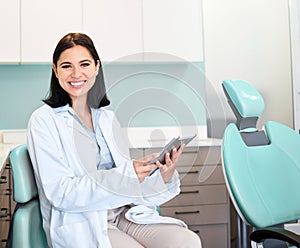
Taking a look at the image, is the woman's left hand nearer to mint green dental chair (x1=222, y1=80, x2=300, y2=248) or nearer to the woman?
the woman

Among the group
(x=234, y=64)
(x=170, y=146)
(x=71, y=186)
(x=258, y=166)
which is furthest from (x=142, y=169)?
(x=234, y=64)

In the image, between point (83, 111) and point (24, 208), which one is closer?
point (24, 208)

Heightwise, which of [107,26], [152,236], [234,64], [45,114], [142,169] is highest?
[107,26]

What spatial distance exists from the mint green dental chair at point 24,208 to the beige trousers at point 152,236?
236 mm

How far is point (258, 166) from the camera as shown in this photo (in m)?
1.73

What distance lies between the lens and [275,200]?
1656 mm

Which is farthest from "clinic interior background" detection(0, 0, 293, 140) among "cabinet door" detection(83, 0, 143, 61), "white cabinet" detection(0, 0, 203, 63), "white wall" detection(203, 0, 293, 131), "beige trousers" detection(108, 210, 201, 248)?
"beige trousers" detection(108, 210, 201, 248)

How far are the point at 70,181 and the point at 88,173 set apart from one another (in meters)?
0.06

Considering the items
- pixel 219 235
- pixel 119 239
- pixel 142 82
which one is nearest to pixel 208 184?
pixel 219 235

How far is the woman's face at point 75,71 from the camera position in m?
1.53

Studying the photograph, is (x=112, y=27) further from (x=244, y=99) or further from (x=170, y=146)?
(x=170, y=146)

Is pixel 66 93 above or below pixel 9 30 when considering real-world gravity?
below

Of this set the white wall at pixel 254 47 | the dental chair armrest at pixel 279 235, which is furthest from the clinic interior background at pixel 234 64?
the dental chair armrest at pixel 279 235

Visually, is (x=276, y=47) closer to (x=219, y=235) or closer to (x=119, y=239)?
(x=219, y=235)
